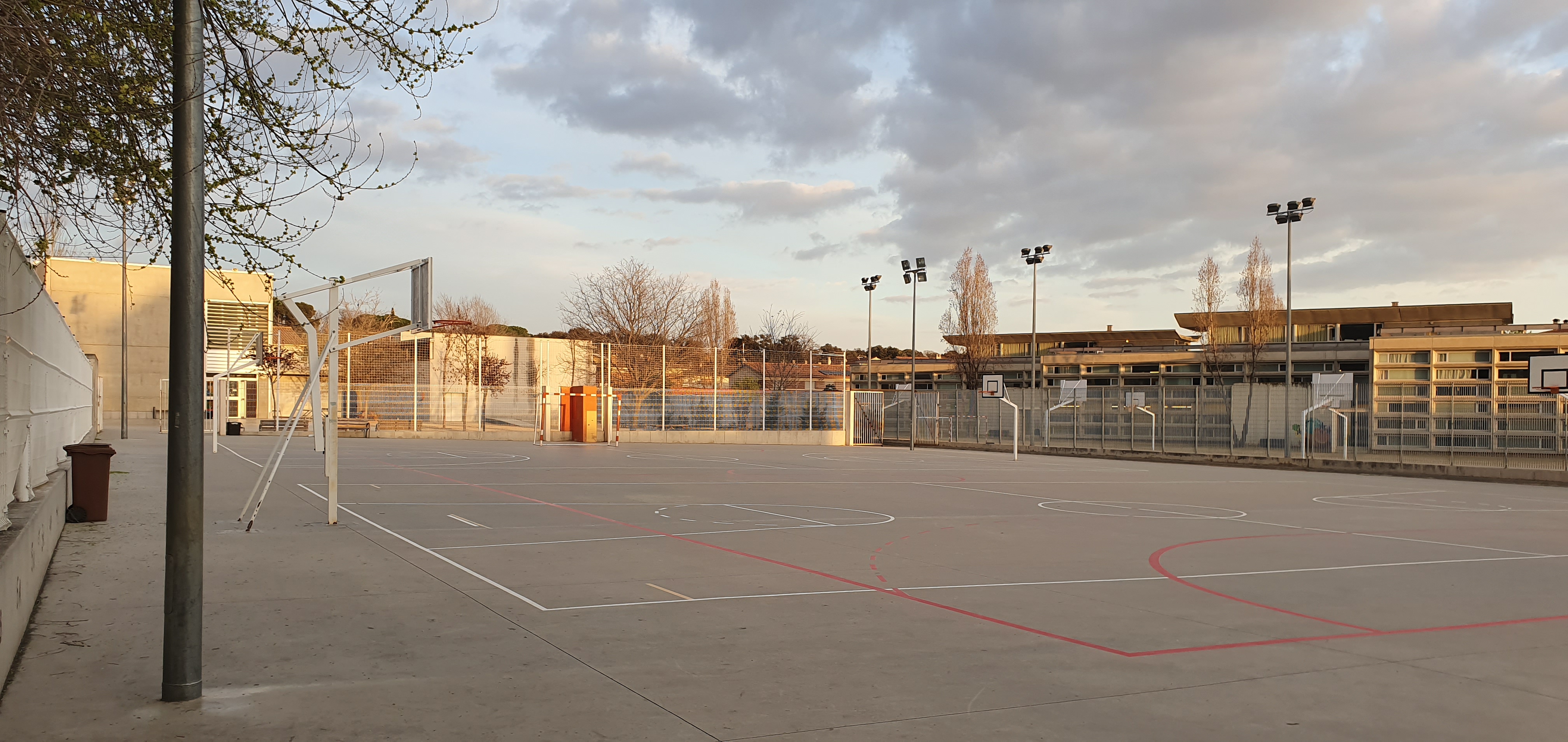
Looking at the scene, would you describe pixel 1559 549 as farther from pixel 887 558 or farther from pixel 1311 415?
pixel 1311 415

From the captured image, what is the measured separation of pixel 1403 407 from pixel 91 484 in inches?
1322

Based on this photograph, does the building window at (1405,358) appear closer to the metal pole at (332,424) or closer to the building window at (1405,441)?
the building window at (1405,441)

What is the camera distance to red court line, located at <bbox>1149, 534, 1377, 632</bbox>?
8.43 meters

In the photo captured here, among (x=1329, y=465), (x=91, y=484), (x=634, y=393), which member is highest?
(x=634, y=393)

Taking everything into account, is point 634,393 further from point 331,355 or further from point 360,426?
point 331,355

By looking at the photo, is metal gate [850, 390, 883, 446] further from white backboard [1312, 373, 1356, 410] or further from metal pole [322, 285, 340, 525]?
metal pole [322, 285, 340, 525]

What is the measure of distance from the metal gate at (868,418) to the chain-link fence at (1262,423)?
0.56 metres

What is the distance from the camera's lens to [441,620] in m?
7.87

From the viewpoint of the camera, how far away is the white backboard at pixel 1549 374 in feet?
92.1

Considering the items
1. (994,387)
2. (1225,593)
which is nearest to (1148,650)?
(1225,593)

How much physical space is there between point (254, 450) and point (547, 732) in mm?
30701

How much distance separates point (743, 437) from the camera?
46.4 m

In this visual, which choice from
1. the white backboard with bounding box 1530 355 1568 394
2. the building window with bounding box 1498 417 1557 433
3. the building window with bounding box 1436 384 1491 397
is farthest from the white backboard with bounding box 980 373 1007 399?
the white backboard with bounding box 1530 355 1568 394

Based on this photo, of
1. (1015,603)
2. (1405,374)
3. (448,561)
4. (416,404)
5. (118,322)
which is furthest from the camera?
(118,322)
